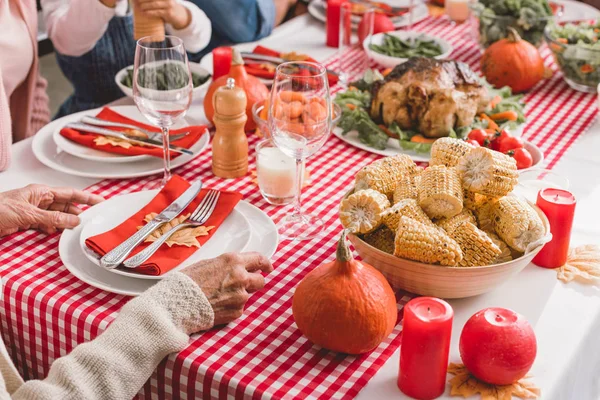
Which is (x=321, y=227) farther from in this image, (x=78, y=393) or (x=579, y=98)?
(x=579, y=98)

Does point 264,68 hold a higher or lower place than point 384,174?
lower

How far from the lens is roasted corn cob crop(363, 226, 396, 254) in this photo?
47.9 inches

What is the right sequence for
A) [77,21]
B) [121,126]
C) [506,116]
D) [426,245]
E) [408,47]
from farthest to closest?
[408,47]
[77,21]
[506,116]
[121,126]
[426,245]

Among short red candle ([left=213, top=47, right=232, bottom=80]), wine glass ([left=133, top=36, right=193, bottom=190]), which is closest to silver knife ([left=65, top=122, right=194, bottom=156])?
wine glass ([left=133, top=36, right=193, bottom=190])

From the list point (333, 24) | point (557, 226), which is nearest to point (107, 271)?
point (557, 226)

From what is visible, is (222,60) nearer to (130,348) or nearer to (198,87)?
(198,87)

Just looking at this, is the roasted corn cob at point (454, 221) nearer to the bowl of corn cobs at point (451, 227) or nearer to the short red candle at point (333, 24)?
the bowl of corn cobs at point (451, 227)

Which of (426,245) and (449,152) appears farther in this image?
(449,152)

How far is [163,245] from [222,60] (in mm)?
778

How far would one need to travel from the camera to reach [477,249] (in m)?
1.17

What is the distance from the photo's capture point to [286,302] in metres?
1.23

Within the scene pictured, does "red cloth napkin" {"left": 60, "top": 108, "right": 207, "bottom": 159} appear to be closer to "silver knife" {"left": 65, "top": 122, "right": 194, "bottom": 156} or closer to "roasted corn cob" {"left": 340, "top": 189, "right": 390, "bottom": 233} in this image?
"silver knife" {"left": 65, "top": 122, "right": 194, "bottom": 156}

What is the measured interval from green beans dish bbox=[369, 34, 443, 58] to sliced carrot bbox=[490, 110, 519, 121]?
18.3 inches

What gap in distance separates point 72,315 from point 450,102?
0.98 metres
